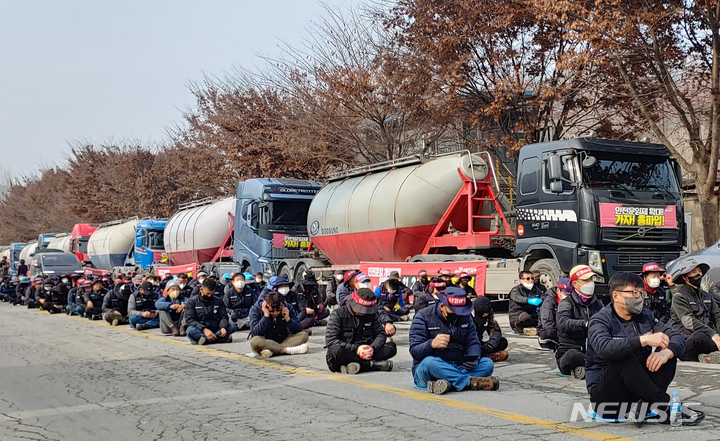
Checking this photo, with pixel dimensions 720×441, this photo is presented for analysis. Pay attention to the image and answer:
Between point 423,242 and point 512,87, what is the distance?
500 centimetres

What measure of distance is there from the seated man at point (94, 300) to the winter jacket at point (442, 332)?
650 inches

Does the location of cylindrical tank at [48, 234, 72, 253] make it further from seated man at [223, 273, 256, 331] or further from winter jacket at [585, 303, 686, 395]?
winter jacket at [585, 303, 686, 395]

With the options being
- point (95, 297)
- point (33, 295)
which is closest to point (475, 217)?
point (95, 297)

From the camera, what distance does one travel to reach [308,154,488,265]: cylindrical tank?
1992 cm

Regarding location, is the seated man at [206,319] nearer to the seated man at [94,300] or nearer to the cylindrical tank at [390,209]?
the cylindrical tank at [390,209]

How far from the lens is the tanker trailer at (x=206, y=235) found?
3083cm

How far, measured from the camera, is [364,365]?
10484 mm

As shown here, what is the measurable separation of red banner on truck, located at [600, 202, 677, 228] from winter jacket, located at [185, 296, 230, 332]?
745 centimetres

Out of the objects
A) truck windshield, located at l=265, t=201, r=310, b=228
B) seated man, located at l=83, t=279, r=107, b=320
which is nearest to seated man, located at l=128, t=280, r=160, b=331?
seated man, located at l=83, t=279, r=107, b=320

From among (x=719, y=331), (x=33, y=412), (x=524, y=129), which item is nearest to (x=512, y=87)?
(x=524, y=129)

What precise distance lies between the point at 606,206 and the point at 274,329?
7001mm

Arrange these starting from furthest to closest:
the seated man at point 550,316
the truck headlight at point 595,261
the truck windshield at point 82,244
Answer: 1. the truck windshield at point 82,244
2. the truck headlight at point 595,261
3. the seated man at point 550,316

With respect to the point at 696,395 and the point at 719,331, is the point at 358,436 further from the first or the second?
the point at 719,331

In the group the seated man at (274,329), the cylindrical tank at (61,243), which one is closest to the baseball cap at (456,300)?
the seated man at (274,329)
